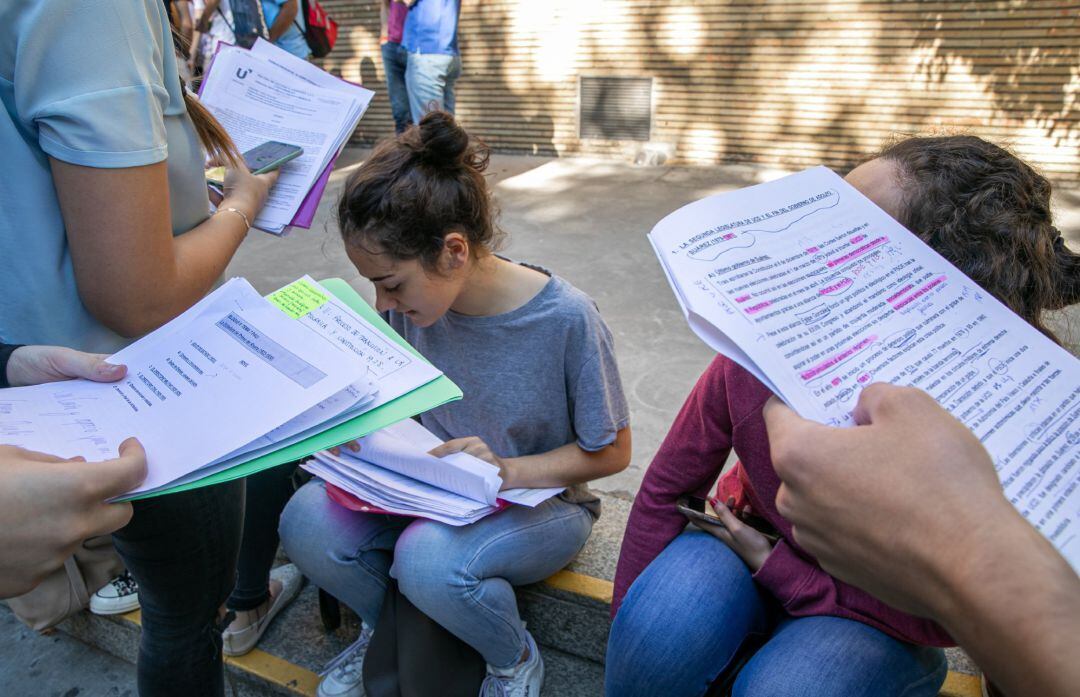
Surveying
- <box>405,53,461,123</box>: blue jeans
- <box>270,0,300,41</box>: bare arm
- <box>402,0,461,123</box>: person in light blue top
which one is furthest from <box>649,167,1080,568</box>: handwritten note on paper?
<box>270,0,300,41</box>: bare arm

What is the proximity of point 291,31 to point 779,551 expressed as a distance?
561 centimetres

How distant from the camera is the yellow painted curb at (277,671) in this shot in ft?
6.40

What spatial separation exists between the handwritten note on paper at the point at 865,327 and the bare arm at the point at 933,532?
6cm

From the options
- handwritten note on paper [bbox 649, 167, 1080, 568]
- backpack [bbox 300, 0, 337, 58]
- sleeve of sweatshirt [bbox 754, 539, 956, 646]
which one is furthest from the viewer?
backpack [bbox 300, 0, 337, 58]

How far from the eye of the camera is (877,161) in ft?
4.31

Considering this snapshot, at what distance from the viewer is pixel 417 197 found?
5.57ft

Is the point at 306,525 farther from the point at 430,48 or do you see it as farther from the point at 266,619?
the point at 430,48

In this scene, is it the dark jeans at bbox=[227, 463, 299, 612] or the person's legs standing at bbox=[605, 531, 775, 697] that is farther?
the dark jeans at bbox=[227, 463, 299, 612]

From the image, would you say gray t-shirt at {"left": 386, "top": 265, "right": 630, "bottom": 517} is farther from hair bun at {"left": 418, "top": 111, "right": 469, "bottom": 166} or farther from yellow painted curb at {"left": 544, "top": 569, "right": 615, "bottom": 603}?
hair bun at {"left": 418, "top": 111, "right": 469, "bottom": 166}

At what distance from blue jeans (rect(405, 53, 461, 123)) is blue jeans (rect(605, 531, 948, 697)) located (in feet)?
15.3

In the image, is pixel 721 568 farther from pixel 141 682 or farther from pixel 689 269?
pixel 141 682

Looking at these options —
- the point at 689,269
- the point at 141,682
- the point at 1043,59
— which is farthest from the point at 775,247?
the point at 1043,59

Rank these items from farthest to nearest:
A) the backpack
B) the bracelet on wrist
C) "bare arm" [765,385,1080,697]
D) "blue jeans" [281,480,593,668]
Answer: the backpack
"blue jeans" [281,480,593,668]
the bracelet on wrist
"bare arm" [765,385,1080,697]

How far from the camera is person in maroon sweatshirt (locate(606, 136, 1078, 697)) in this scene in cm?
121
